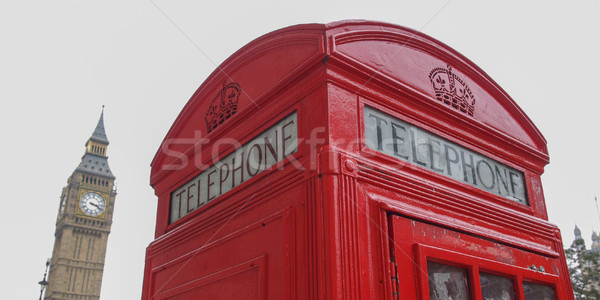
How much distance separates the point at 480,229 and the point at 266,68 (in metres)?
2.26

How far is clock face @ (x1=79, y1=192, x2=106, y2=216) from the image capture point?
86625mm

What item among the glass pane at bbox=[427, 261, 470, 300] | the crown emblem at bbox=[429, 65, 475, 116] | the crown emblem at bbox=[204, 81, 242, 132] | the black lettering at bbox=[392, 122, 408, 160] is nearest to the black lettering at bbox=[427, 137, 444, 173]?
the black lettering at bbox=[392, 122, 408, 160]

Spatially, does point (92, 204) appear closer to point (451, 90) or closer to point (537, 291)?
point (451, 90)

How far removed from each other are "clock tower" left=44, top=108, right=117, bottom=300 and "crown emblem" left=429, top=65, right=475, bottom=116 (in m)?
89.4

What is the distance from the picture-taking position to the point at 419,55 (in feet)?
14.6

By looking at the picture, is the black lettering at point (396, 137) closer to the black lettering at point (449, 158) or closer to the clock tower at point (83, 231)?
the black lettering at point (449, 158)

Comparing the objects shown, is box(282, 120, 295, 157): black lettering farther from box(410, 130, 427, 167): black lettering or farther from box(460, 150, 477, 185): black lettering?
box(460, 150, 477, 185): black lettering

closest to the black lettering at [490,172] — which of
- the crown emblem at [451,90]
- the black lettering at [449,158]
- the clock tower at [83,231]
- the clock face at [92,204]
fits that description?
the black lettering at [449,158]

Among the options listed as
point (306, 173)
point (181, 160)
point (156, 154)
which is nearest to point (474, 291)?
point (306, 173)

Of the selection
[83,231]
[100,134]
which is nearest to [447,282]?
[83,231]

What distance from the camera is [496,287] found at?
3.84 m

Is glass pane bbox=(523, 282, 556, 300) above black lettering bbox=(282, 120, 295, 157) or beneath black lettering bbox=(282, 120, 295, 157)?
beneath

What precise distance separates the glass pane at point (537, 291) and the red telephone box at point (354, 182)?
0.02m

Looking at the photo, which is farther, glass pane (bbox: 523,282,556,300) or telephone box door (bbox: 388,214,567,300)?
glass pane (bbox: 523,282,556,300)
